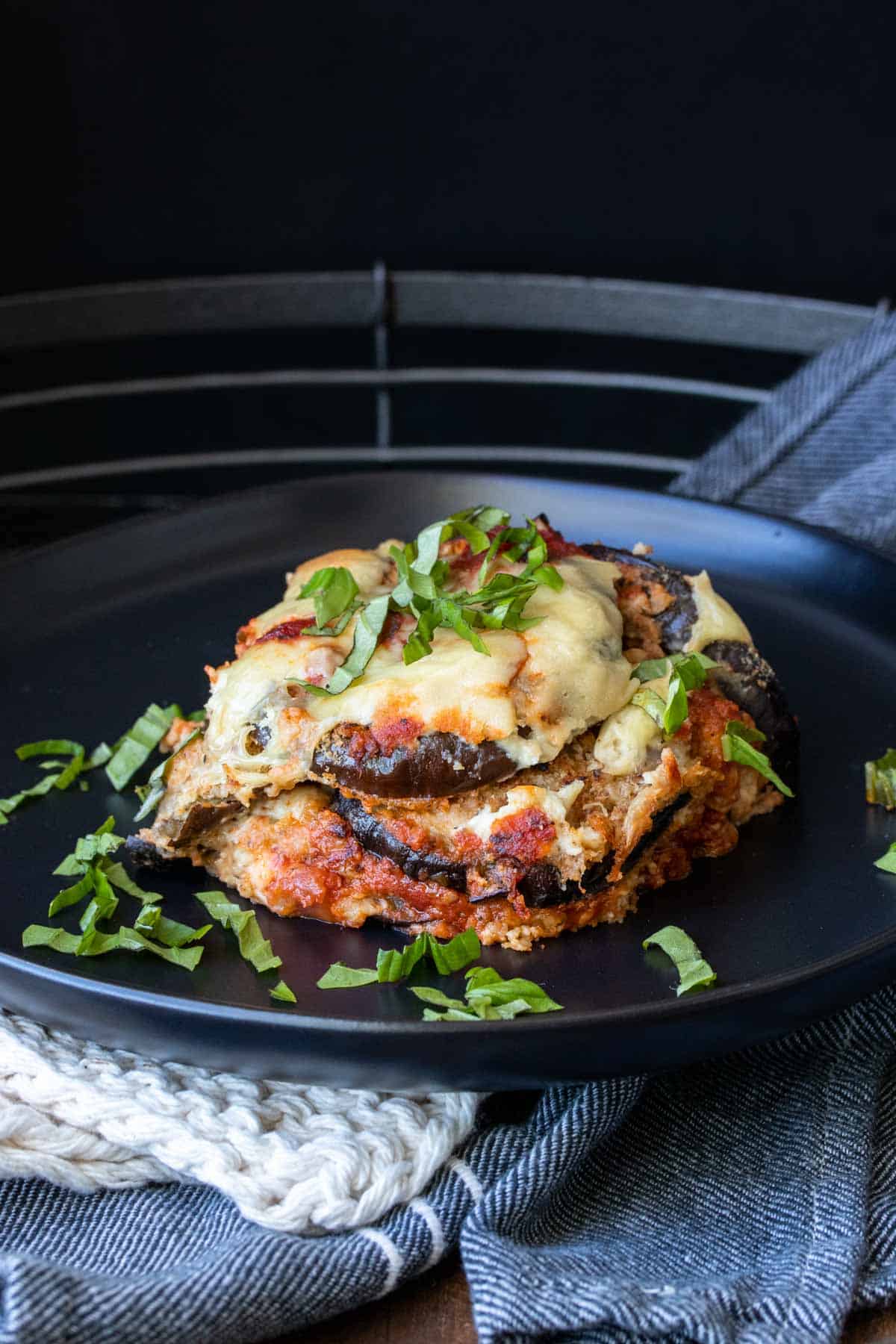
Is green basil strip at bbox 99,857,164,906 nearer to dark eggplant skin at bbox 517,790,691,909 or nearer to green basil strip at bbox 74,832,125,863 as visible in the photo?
green basil strip at bbox 74,832,125,863

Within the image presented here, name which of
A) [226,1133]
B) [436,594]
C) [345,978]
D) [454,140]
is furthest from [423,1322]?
→ [454,140]

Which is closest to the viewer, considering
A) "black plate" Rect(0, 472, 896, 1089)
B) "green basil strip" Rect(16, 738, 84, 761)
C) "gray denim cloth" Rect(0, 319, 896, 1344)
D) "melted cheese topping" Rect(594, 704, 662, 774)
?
"gray denim cloth" Rect(0, 319, 896, 1344)

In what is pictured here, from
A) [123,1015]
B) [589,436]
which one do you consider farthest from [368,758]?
[589,436]

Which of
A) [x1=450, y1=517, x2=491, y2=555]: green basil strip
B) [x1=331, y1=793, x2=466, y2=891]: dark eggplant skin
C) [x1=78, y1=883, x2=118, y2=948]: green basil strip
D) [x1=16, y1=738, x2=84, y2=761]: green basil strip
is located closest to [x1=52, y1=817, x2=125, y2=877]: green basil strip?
[x1=78, y1=883, x2=118, y2=948]: green basil strip

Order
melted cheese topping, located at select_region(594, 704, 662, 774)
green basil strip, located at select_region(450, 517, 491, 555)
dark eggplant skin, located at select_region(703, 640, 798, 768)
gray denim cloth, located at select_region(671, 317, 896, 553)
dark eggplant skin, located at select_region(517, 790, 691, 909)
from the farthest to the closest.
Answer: gray denim cloth, located at select_region(671, 317, 896, 553), green basil strip, located at select_region(450, 517, 491, 555), dark eggplant skin, located at select_region(703, 640, 798, 768), melted cheese topping, located at select_region(594, 704, 662, 774), dark eggplant skin, located at select_region(517, 790, 691, 909)

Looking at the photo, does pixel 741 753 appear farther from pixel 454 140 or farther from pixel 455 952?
pixel 454 140
